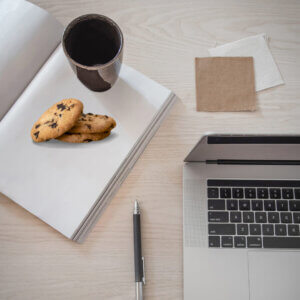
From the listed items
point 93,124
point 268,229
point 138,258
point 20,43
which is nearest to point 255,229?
point 268,229

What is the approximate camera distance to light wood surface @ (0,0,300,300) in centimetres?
54

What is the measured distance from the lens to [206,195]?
1.84 feet

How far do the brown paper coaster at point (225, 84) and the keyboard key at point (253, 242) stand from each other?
227mm

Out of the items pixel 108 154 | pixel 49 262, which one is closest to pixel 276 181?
pixel 108 154

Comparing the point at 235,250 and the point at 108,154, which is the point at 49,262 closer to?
the point at 108,154

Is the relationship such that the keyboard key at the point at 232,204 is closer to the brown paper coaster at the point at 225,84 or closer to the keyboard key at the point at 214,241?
the keyboard key at the point at 214,241

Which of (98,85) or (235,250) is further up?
(98,85)

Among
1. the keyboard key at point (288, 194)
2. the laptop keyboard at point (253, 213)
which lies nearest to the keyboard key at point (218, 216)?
the laptop keyboard at point (253, 213)

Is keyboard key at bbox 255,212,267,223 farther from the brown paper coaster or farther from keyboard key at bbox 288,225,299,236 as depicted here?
the brown paper coaster

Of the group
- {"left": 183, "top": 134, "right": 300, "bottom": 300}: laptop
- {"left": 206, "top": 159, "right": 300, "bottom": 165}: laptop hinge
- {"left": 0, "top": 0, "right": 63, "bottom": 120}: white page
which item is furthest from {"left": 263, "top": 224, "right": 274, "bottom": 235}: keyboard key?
{"left": 0, "top": 0, "right": 63, "bottom": 120}: white page

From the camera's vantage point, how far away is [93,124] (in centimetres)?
55

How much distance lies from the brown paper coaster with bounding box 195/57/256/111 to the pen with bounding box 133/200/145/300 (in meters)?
0.23

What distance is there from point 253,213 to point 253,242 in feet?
0.15

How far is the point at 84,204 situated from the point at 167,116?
216 millimetres
